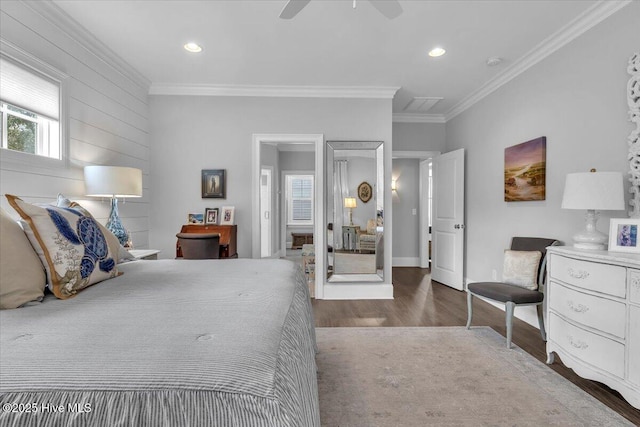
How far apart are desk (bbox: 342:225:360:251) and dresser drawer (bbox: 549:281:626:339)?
2.21m

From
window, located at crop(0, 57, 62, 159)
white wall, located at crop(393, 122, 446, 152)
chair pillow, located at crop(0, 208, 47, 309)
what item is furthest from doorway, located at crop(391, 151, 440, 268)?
chair pillow, located at crop(0, 208, 47, 309)

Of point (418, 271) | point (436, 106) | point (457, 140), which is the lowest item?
point (418, 271)

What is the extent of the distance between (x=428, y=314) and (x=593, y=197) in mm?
1938

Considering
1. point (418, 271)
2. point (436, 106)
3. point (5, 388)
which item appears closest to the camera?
point (5, 388)

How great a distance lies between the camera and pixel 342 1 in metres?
2.38

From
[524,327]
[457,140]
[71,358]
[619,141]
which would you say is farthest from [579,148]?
[71,358]

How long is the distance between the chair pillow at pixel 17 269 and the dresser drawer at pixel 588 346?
284 cm

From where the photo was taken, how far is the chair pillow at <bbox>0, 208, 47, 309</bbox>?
114 centimetres

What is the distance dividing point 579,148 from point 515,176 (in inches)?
30.6

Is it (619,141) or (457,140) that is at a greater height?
(457,140)

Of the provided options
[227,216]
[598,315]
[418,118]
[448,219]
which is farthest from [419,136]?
Answer: [598,315]

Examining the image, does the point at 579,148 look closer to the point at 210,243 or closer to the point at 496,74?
the point at 496,74

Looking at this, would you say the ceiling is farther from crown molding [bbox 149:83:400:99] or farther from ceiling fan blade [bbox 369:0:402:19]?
ceiling fan blade [bbox 369:0:402:19]

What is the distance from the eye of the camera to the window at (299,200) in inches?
347
